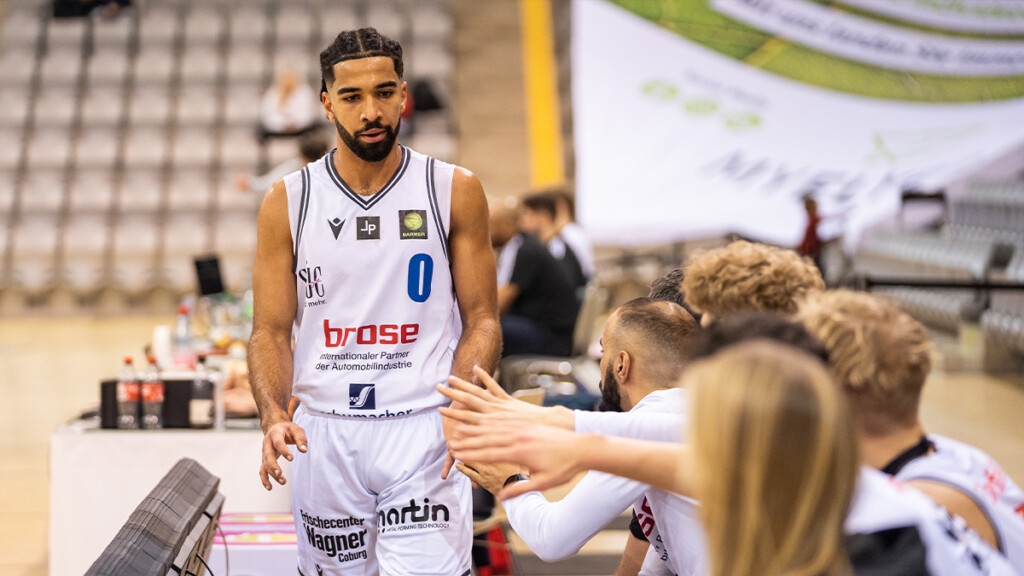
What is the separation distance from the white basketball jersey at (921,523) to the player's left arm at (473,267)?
1013 millimetres

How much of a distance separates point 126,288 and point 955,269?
874 centimetres

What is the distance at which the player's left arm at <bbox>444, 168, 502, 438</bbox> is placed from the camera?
221 cm

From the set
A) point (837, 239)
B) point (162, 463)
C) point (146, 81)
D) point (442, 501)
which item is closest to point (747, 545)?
point (442, 501)

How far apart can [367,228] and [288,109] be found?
32.2 ft

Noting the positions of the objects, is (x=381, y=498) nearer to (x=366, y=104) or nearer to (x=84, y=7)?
(x=366, y=104)

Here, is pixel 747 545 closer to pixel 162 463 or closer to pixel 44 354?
pixel 162 463

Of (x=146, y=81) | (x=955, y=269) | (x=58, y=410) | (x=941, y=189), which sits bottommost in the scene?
(x=58, y=410)

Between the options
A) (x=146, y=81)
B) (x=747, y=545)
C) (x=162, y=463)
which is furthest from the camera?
(x=146, y=81)

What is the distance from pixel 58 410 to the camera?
22.0 feet

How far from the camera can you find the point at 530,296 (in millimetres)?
5953

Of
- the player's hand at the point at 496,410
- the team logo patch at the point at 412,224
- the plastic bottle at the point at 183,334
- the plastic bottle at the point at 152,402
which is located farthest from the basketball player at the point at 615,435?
the plastic bottle at the point at 183,334

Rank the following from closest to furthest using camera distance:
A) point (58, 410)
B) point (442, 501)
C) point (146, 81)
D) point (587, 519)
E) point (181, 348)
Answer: point (587, 519)
point (442, 501)
point (181, 348)
point (58, 410)
point (146, 81)

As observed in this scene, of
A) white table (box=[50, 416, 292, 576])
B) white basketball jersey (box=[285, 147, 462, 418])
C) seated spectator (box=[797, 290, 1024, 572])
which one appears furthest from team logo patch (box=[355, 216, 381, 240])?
white table (box=[50, 416, 292, 576])

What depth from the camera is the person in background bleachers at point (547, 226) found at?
22.7ft
